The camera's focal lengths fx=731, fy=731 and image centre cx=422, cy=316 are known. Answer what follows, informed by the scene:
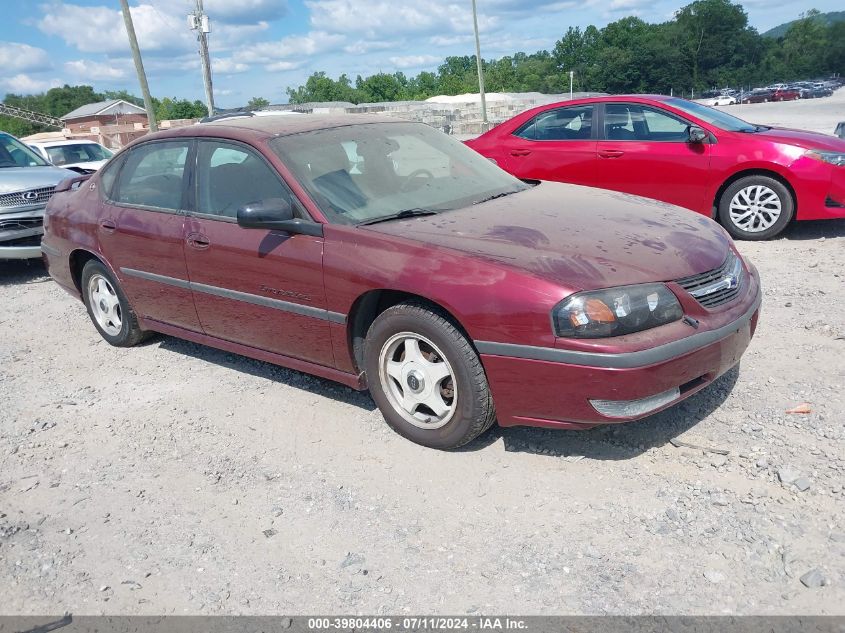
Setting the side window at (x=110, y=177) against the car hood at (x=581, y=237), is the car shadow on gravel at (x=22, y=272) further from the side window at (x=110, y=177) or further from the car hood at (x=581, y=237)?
the car hood at (x=581, y=237)

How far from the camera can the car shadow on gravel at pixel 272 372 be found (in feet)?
14.4

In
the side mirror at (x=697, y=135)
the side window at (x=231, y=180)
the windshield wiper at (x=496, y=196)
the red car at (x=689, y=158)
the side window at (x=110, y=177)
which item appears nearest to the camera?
the side window at (x=231, y=180)

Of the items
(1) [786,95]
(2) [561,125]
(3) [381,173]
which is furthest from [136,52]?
(1) [786,95]

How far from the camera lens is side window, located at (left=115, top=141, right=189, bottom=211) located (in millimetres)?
4633

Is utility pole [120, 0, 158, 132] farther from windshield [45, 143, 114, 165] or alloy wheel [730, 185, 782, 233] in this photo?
alloy wheel [730, 185, 782, 233]

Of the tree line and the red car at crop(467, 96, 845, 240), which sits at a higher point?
the tree line

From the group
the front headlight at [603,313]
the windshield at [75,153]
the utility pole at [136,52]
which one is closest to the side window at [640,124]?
the front headlight at [603,313]

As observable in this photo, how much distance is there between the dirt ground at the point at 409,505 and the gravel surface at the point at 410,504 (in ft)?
0.03

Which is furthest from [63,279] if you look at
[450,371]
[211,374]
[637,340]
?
[637,340]

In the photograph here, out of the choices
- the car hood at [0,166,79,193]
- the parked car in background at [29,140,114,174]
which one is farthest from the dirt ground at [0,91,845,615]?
the parked car in background at [29,140,114,174]

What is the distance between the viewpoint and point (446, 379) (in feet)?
11.7

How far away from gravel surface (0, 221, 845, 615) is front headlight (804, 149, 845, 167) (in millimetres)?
2836

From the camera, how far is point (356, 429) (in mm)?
3963

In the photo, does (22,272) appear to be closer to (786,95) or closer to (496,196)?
(496,196)
